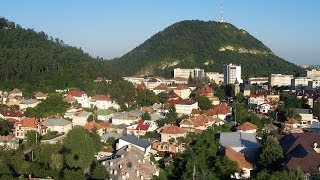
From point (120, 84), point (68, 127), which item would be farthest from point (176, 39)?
point (68, 127)

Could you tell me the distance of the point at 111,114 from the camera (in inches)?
1420

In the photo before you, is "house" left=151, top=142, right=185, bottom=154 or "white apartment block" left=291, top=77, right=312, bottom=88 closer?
"house" left=151, top=142, right=185, bottom=154

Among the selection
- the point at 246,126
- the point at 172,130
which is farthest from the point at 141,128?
the point at 246,126

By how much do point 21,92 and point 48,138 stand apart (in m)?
11.7

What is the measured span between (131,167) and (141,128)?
936cm

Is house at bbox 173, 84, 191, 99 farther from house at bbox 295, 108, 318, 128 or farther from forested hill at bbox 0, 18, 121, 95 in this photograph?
house at bbox 295, 108, 318, 128

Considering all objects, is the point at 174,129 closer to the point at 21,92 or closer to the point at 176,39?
the point at 21,92

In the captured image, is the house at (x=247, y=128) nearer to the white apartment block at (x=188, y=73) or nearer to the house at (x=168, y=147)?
the house at (x=168, y=147)

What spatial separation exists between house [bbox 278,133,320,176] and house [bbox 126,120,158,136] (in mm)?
8133

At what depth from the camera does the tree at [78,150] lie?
875 inches

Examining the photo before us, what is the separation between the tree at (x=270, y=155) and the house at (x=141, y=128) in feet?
32.9

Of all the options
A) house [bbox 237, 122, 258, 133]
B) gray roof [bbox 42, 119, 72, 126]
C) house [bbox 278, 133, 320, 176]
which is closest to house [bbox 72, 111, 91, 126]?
gray roof [bbox 42, 119, 72, 126]

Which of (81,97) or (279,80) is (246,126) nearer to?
(81,97)

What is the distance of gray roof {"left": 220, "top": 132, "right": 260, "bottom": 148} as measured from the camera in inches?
1017
